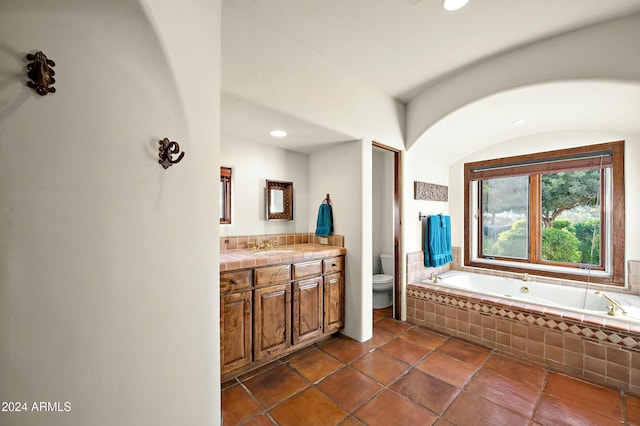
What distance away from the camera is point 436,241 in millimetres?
3305

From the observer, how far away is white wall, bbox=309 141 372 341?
2539 millimetres

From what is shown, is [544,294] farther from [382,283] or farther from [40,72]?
[40,72]

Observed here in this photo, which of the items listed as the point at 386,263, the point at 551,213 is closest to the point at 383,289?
the point at 386,263

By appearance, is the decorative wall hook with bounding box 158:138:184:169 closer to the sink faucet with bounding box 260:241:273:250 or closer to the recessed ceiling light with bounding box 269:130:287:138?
the recessed ceiling light with bounding box 269:130:287:138

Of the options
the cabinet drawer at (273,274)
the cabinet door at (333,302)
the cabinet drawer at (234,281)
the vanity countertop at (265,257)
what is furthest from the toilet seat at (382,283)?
the cabinet drawer at (234,281)

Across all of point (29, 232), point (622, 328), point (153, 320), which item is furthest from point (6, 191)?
point (622, 328)

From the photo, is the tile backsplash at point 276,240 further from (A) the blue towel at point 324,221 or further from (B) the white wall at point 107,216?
(B) the white wall at point 107,216

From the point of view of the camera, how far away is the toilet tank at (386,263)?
3620 millimetres

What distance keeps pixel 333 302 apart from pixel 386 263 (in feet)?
4.53

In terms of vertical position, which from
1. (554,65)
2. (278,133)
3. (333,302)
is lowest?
(333,302)

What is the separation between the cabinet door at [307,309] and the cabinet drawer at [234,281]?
0.46 metres

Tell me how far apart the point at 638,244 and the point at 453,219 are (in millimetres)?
1697

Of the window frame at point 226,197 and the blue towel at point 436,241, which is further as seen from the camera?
the blue towel at point 436,241

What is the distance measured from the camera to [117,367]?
99 cm
